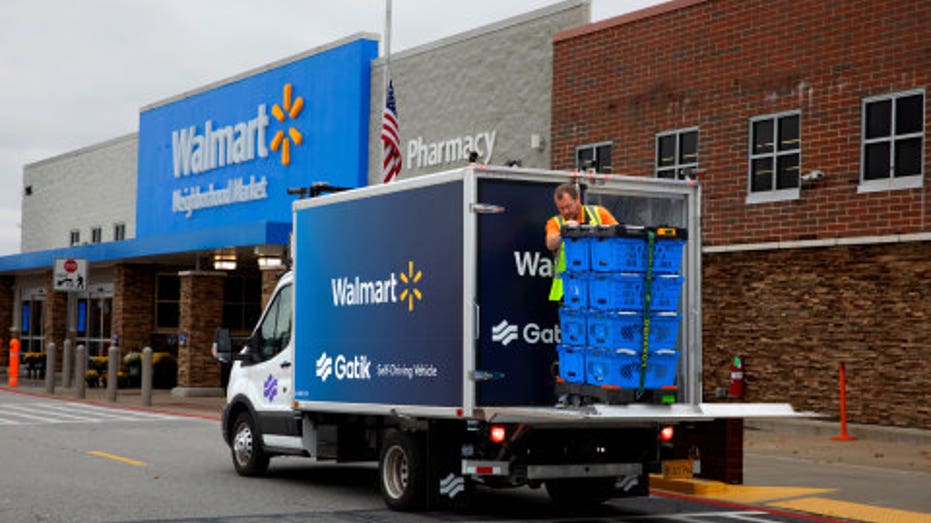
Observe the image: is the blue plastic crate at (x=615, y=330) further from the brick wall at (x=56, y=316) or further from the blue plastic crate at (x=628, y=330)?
the brick wall at (x=56, y=316)

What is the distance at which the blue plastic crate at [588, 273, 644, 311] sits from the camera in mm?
10633

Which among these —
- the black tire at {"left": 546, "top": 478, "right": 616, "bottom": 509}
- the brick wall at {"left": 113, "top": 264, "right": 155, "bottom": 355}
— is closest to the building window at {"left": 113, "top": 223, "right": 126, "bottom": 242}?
the brick wall at {"left": 113, "top": 264, "right": 155, "bottom": 355}

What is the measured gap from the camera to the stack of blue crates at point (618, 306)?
34.8 feet

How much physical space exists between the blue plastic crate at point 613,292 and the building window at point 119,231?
36.3 meters

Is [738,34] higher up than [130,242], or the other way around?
[738,34]

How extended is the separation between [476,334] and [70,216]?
41.5 m

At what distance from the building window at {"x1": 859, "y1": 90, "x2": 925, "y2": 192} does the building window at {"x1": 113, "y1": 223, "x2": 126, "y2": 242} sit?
98.5ft

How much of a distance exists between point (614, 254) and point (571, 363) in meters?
0.97

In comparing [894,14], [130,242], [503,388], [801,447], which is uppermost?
[894,14]

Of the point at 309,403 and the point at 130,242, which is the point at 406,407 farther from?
the point at 130,242

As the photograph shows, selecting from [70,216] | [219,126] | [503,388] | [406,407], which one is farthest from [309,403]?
[70,216]

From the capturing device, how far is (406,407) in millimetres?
11703

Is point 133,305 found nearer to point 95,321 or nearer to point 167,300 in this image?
point 167,300

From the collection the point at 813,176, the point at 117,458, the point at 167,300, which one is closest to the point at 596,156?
the point at 813,176
